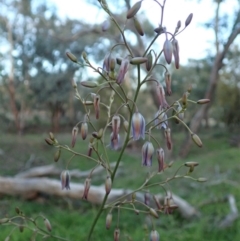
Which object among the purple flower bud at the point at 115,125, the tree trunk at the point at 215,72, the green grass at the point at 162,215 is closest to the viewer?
the purple flower bud at the point at 115,125

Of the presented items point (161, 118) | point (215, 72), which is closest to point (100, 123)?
point (215, 72)

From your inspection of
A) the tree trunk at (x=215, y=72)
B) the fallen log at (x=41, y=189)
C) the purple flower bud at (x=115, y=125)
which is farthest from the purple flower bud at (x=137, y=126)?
the tree trunk at (x=215, y=72)

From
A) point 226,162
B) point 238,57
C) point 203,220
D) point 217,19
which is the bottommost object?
point 226,162

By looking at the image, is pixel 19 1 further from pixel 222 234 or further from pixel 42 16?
pixel 222 234

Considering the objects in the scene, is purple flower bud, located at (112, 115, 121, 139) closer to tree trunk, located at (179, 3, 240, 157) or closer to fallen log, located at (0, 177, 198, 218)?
fallen log, located at (0, 177, 198, 218)

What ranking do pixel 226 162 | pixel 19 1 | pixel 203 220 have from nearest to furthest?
1. pixel 203 220
2. pixel 226 162
3. pixel 19 1

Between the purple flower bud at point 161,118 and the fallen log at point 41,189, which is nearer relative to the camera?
the purple flower bud at point 161,118

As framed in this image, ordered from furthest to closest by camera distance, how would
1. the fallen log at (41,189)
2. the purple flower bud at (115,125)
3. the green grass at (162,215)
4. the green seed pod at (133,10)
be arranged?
the fallen log at (41,189), the green grass at (162,215), the purple flower bud at (115,125), the green seed pod at (133,10)

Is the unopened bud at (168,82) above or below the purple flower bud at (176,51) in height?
below

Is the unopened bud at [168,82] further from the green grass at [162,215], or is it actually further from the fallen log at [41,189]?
the fallen log at [41,189]

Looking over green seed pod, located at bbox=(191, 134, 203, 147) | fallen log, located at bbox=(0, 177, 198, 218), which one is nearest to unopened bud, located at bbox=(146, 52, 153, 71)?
green seed pod, located at bbox=(191, 134, 203, 147)

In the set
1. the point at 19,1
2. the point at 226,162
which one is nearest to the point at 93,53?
the point at 19,1

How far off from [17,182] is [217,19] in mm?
8780

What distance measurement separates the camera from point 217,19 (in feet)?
39.7
